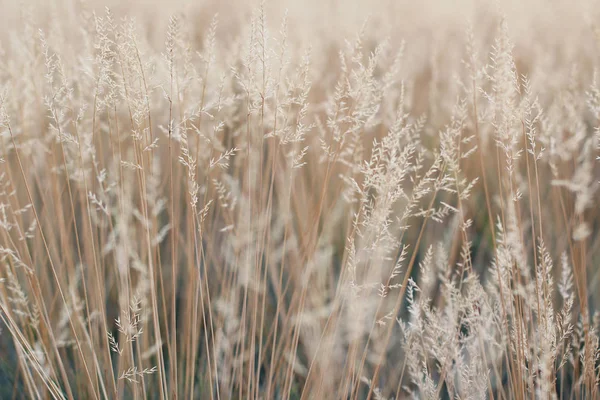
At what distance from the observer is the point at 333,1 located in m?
3.02

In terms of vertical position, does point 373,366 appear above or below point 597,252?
below

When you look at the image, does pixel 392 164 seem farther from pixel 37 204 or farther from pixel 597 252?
pixel 37 204

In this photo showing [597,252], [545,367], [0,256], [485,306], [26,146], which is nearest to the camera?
[545,367]

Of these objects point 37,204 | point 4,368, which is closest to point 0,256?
point 4,368

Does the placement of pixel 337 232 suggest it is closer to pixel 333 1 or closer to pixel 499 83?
pixel 499 83

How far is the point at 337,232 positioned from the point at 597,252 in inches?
32.1

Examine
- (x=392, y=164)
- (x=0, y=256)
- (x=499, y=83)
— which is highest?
(x=499, y=83)

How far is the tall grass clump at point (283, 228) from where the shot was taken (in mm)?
958

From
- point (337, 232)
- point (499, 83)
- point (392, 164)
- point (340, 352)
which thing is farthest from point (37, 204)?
point (499, 83)

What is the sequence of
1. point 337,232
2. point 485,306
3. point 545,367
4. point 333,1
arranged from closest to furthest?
point 545,367, point 485,306, point 337,232, point 333,1

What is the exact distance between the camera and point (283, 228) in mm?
1682

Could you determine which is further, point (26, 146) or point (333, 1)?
point (333, 1)

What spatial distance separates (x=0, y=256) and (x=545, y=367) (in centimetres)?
121

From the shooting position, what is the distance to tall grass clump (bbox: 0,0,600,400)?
958 mm
